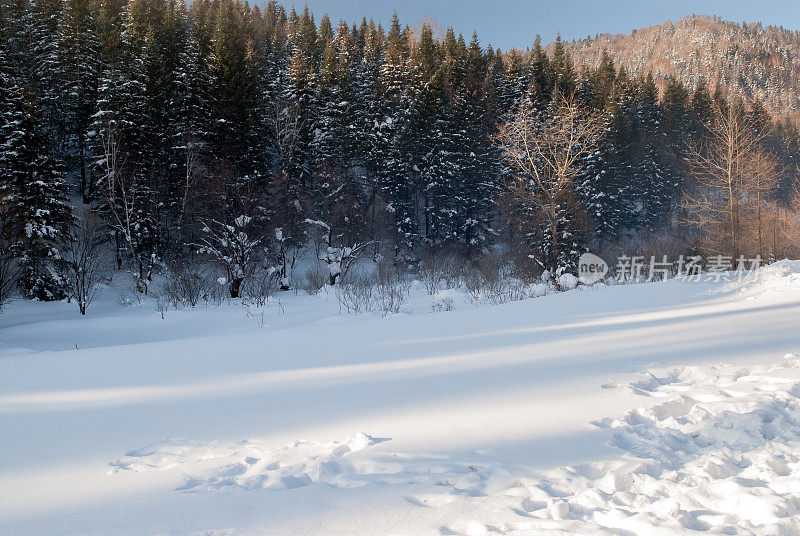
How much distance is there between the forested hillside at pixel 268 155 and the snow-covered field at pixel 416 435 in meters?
15.1

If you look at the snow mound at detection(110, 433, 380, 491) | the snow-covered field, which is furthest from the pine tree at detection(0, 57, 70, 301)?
the snow mound at detection(110, 433, 380, 491)

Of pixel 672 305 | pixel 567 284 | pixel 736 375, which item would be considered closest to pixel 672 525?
pixel 736 375

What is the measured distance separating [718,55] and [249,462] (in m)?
163

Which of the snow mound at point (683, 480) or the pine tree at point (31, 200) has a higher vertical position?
the pine tree at point (31, 200)

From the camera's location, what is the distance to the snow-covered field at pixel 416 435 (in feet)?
7.29

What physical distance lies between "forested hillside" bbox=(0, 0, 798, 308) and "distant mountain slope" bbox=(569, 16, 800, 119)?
67.2 meters

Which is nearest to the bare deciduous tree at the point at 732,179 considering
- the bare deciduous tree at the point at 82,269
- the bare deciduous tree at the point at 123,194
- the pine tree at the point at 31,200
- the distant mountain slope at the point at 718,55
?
the bare deciduous tree at the point at 82,269

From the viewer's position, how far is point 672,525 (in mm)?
2070

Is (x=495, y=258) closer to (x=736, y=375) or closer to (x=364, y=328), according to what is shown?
(x=364, y=328)

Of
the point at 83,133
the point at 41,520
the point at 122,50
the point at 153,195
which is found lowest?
the point at 41,520

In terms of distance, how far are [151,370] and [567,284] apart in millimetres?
15455

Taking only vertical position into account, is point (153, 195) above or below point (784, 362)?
above

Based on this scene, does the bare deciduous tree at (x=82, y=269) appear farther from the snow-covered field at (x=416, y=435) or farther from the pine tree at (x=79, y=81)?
the snow-covered field at (x=416, y=435)

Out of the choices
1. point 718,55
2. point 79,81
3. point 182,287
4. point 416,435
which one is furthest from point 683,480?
point 718,55
